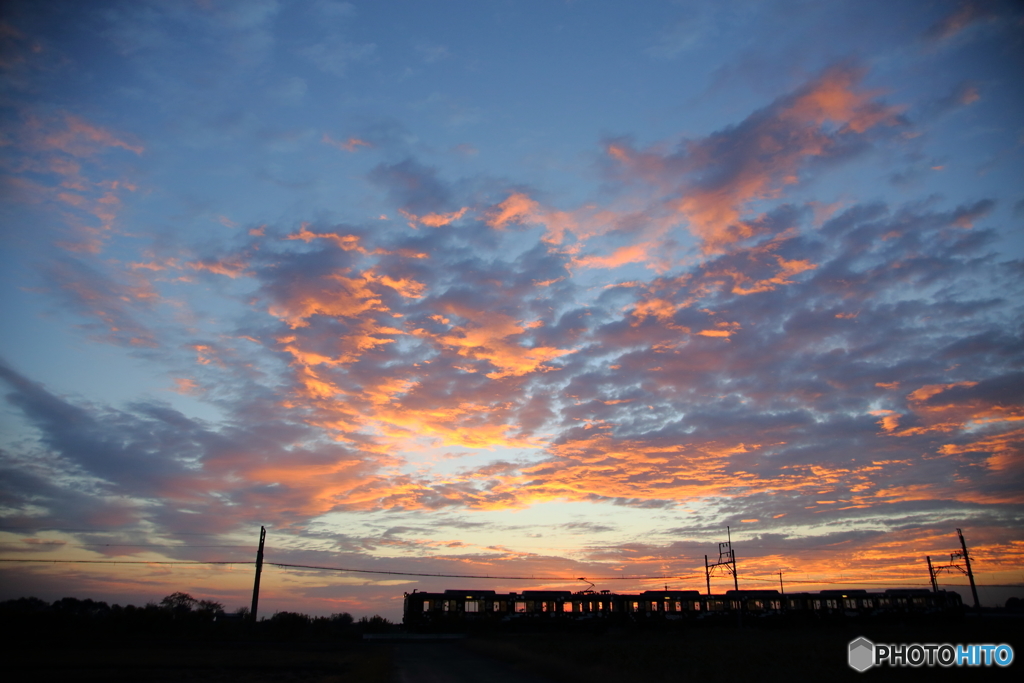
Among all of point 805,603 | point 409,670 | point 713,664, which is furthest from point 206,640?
point 805,603

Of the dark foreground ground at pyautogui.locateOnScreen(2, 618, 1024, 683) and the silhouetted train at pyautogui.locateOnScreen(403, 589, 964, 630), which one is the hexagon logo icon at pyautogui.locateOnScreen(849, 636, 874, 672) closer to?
the dark foreground ground at pyautogui.locateOnScreen(2, 618, 1024, 683)

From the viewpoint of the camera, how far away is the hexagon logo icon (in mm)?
24750

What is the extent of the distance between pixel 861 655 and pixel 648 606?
4508cm

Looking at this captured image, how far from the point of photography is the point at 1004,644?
28.6 m

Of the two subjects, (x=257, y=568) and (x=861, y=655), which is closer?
(x=861, y=655)

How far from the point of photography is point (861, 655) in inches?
1073

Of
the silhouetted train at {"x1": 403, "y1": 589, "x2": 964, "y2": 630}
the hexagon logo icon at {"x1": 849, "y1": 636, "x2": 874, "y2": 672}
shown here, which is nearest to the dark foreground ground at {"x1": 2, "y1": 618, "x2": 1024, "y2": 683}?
the hexagon logo icon at {"x1": 849, "y1": 636, "x2": 874, "y2": 672}

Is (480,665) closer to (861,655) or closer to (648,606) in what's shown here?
(861,655)

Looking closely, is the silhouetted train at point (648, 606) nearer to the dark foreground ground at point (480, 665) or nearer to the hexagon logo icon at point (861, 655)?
the dark foreground ground at point (480, 665)

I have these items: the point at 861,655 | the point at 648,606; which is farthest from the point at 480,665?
the point at 648,606

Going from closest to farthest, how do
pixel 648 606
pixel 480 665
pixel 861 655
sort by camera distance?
pixel 861 655 < pixel 480 665 < pixel 648 606

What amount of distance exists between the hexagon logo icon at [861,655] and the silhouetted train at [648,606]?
3558cm

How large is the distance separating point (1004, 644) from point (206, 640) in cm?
5879

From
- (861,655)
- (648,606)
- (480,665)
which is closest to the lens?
(861,655)
